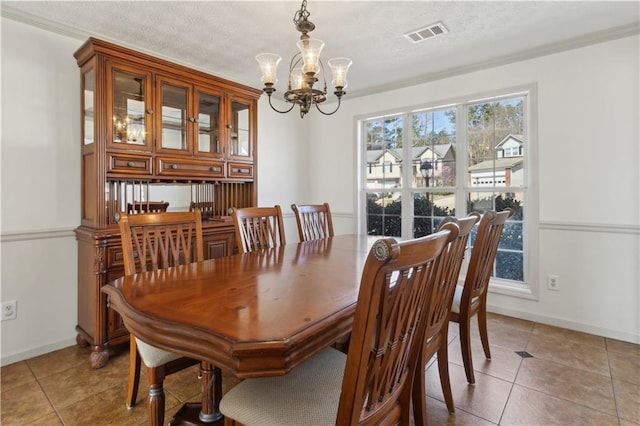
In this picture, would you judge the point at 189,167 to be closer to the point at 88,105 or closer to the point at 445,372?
the point at 88,105

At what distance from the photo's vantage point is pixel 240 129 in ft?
10.6

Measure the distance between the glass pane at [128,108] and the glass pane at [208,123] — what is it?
0.48 m

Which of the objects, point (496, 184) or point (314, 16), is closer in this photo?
point (314, 16)

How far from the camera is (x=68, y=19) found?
2.39 meters

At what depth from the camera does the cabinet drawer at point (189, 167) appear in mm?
2647

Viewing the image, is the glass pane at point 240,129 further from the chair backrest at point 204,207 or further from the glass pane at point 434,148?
the glass pane at point 434,148

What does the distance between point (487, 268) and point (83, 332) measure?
2900 mm

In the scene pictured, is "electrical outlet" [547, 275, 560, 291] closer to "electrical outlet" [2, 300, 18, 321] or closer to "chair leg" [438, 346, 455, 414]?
"chair leg" [438, 346, 455, 414]

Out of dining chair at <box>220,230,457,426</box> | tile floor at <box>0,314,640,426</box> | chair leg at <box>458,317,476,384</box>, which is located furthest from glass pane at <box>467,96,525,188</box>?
dining chair at <box>220,230,457,426</box>

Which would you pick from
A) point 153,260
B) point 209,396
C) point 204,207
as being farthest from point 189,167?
point 209,396

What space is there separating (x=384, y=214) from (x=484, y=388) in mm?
2391

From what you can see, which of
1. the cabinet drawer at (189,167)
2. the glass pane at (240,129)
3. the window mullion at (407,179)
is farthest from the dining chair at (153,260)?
the window mullion at (407,179)

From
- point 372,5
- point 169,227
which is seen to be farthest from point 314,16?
point 169,227

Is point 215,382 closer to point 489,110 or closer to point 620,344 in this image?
point 620,344
